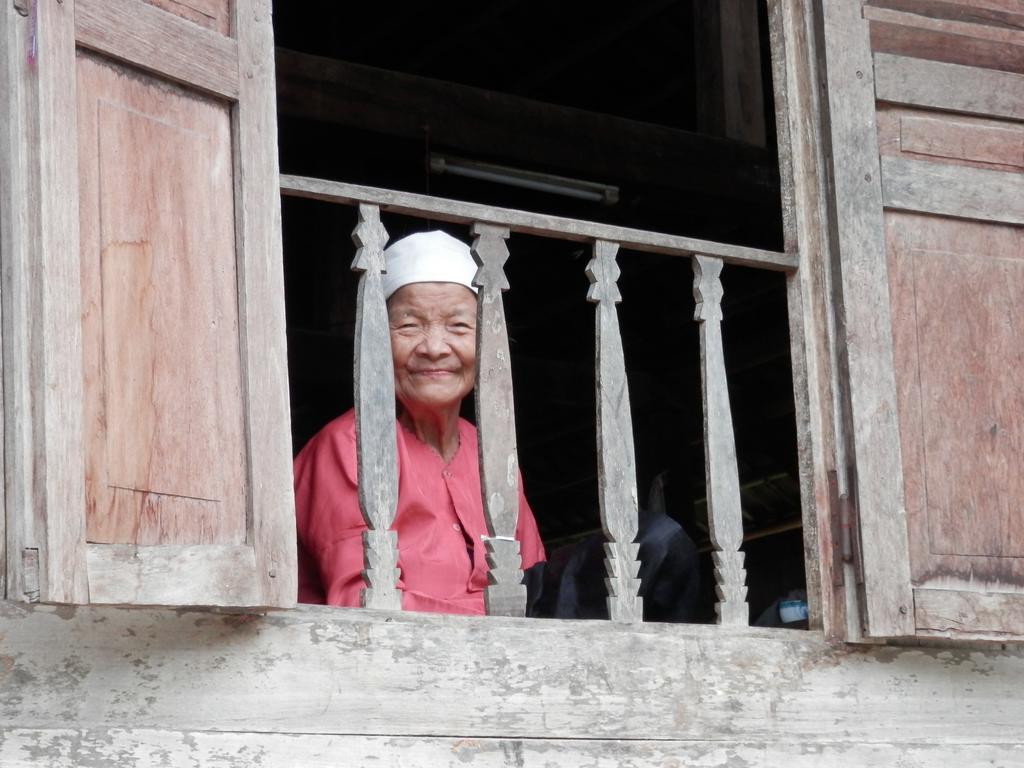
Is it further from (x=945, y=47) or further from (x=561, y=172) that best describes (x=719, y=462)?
(x=561, y=172)

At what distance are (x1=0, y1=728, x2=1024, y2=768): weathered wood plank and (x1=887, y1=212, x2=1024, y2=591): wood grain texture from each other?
37cm

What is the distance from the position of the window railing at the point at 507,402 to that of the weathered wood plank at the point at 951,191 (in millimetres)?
281

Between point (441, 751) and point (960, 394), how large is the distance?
141 cm

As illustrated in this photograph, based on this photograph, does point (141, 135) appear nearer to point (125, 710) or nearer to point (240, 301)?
point (240, 301)

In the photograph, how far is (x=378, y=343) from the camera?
340cm

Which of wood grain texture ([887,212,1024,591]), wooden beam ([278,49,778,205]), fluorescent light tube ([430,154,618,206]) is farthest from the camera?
fluorescent light tube ([430,154,618,206])

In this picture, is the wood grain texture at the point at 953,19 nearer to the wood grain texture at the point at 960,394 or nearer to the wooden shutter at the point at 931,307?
the wooden shutter at the point at 931,307

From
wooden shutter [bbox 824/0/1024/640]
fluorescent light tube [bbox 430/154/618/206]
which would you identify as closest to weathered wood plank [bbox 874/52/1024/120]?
wooden shutter [bbox 824/0/1024/640]

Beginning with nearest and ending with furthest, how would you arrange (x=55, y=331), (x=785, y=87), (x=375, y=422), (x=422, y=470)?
(x=55, y=331), (x=375, y=422), (x=785, y=87), (x=422, y=470)

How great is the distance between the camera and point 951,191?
393 centimetres

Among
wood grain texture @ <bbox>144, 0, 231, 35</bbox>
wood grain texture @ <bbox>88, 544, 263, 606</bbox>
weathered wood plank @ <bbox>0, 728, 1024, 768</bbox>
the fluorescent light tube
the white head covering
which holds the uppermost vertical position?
the fluorescent light tube

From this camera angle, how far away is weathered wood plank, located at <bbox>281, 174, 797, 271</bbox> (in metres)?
3.35

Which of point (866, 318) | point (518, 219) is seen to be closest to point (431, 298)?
point (518, 219)

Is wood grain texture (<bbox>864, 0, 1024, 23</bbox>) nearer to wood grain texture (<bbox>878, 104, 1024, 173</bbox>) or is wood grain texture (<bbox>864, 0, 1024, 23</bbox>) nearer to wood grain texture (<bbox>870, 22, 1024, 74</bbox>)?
wood grain texture (<bbox>870, 22, 1024, 74</bbox>)
